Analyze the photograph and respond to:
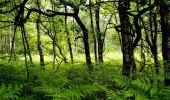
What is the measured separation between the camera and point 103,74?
7965mm

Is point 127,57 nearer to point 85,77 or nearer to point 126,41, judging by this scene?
point 126,41

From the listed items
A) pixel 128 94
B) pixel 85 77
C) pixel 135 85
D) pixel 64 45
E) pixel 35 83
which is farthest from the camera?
pixel 64 45

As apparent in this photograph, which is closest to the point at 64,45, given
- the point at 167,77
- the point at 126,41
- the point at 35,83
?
the point at 126,41

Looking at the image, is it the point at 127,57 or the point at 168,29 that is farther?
the point at 127,57

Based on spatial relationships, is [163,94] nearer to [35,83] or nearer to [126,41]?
[35,83]

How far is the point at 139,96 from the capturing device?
13.7 feet

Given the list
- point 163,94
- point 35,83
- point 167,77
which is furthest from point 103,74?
point 163,94

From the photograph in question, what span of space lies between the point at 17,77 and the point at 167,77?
4172 mm

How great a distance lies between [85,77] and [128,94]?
329cm

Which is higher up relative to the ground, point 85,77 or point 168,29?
point 168,29

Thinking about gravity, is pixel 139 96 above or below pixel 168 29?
below

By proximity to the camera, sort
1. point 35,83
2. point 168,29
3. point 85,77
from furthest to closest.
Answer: point 85,77 < point 35,83 < point 168,29

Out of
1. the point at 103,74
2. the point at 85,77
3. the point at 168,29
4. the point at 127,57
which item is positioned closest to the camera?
the point at 168,29

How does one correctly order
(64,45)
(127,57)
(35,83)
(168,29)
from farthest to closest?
(64,45)
(127,57)
(35,83)
(168,29)
